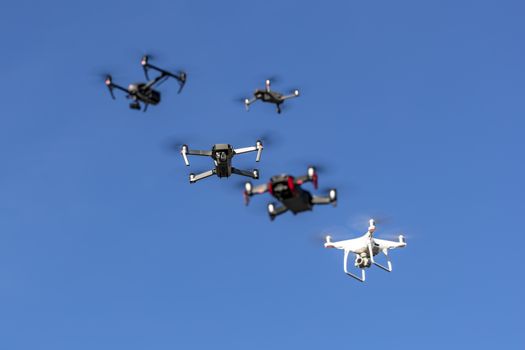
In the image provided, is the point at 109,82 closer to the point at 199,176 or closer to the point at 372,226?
the point at 199,176

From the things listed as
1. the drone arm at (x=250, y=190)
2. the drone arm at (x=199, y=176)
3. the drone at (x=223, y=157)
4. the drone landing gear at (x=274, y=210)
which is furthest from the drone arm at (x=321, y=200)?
the drone arm at (x=199, y=176)

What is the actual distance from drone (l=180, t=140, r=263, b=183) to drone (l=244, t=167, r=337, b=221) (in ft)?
75.3

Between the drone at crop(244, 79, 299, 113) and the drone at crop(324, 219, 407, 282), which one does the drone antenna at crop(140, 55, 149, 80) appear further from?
the drone at crop(324, 219, 407, 282)

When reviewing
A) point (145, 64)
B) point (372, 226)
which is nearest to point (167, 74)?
point (145, 64)

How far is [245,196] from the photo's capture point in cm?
8625

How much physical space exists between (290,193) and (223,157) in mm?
25679

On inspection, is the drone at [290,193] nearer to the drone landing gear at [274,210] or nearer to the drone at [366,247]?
the drone landing gear at [274,210]

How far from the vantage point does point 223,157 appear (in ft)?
358

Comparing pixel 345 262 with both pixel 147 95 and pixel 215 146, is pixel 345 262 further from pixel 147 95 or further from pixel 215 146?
pixel 147 95

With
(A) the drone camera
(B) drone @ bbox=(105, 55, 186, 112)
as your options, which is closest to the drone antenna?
(B) drone @ bbox=(105, 55, 186, 112)

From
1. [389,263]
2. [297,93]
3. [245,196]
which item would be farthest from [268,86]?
[389,263]

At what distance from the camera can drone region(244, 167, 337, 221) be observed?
84.4 meters

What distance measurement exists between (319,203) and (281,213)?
12.4ft

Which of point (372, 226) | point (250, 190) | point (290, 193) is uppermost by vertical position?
point (372, 226)
